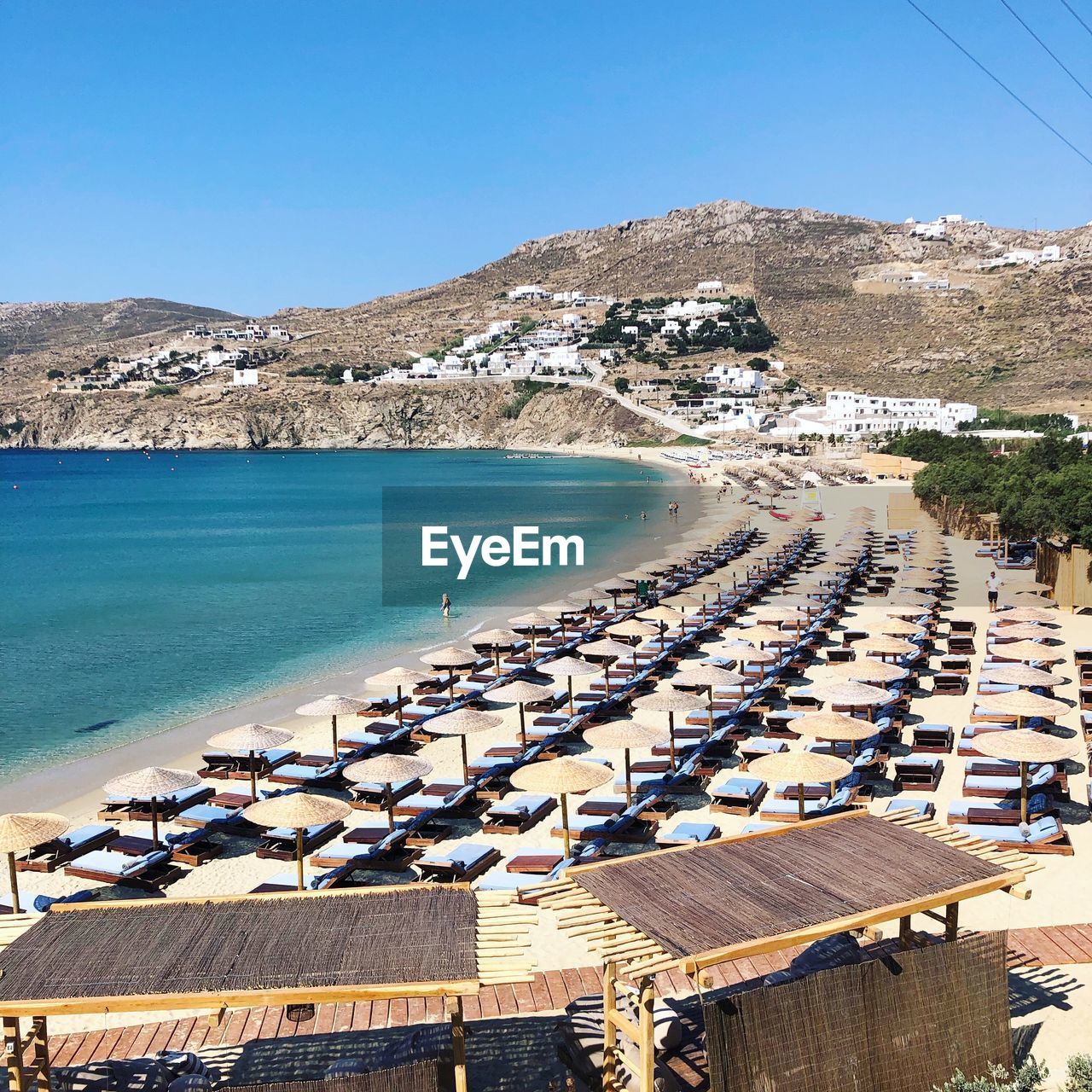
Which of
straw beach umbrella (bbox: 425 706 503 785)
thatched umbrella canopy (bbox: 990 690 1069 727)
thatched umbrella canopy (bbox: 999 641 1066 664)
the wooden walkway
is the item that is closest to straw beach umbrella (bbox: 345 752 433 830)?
straw beach umbrella (bbox: 425 706 503 785)

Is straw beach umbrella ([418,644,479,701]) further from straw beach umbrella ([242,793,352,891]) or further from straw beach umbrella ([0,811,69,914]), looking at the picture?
straw beach umbrella ([0,811,69,914])

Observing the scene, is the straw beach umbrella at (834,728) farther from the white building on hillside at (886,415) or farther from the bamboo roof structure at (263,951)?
the white building on hillside at (886,415)

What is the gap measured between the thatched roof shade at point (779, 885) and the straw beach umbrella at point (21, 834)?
5.70 m

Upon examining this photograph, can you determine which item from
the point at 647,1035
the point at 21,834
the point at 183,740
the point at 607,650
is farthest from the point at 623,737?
the point at 183,740

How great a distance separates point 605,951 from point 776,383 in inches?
5116

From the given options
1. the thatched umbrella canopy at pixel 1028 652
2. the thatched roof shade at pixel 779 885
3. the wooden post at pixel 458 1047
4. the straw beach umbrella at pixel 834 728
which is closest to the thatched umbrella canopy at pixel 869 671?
the thatched umbrella canopy at pixel 1028 652

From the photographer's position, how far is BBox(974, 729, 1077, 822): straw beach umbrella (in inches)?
463

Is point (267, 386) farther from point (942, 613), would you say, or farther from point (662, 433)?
point (942, 613)

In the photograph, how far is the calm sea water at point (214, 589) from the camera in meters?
23.5

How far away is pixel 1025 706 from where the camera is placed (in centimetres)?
1377

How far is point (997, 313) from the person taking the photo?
134 meters

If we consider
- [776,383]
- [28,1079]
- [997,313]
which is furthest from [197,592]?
[997,313]

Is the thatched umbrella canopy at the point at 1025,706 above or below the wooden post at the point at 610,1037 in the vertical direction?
above

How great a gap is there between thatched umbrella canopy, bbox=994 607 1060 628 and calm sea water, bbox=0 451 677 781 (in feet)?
43.4
